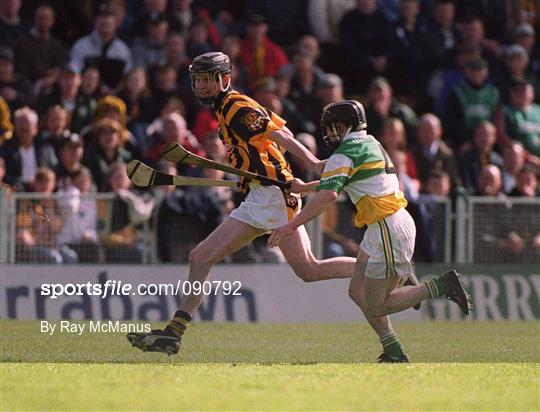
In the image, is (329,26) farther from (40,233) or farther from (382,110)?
(40,233)

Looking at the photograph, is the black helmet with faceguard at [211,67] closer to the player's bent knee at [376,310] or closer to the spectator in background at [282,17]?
the player's bent knee at [376,310]

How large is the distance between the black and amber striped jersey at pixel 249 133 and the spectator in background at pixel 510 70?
9.11m

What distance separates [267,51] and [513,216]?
4486 millimetres

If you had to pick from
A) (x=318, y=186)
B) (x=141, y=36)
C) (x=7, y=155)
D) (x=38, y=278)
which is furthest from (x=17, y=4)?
(x=318, y=186)

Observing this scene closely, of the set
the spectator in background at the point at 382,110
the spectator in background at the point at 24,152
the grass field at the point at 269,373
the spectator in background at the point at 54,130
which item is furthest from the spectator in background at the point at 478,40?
the grass field at the point at 269,373

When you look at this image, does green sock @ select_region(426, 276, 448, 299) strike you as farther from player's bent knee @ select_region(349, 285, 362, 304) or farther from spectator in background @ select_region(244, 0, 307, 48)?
spectator in background @ select_region(244, 0, 307, 48)

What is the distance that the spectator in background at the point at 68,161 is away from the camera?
1734 cm

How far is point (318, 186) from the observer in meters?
11.3

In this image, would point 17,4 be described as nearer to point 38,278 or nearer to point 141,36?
point 141,36

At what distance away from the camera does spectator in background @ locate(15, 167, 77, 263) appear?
16.5 m

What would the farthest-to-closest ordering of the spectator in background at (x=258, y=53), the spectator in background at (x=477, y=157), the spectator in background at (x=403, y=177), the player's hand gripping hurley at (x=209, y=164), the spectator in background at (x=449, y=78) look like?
1. the spectator in background at (x=449, y=78)
2. the spectator in background at (x=258, y=53)
3. the spectator in background at (x=477, y=157)
4. the spectator in background at (x=403, y=177)
5. the player's hand gripping hurley at (x=209, y=164)

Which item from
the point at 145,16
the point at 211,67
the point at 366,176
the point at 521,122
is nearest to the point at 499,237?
the point at 521,122

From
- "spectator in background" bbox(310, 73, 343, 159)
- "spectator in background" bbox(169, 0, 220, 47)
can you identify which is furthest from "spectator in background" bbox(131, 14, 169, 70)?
"spectator in background" bbox(310, 73, 343, 159)

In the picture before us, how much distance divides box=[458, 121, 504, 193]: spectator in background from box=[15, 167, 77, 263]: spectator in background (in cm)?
535
